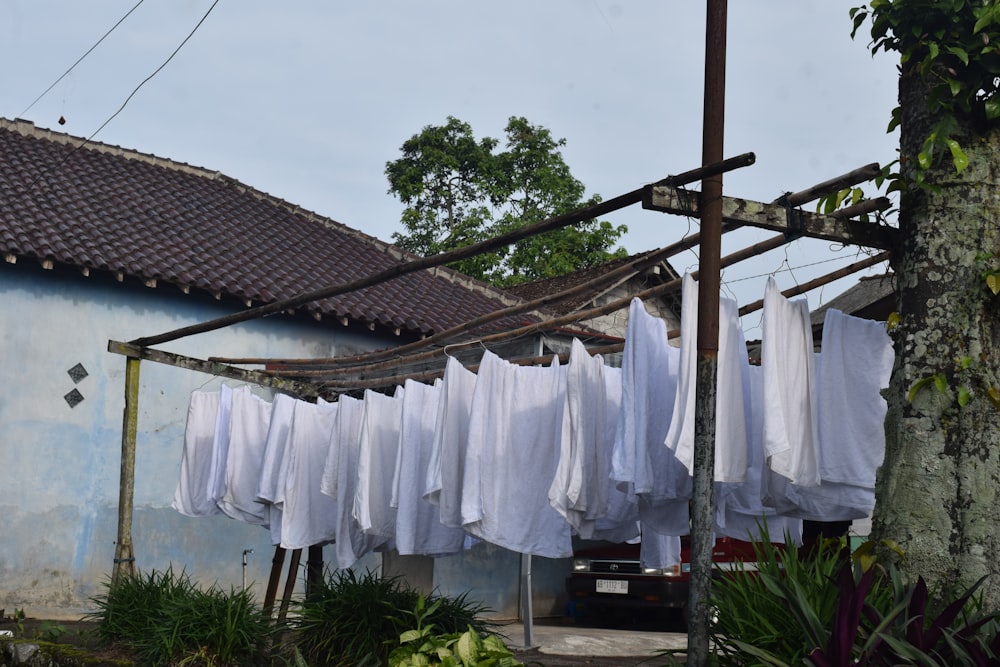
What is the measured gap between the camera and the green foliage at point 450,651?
212 inches

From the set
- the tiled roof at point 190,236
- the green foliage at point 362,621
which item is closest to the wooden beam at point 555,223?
the green foliage at point 362,621

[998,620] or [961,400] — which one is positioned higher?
[961,400]

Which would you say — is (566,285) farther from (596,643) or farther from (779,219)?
(779,219)

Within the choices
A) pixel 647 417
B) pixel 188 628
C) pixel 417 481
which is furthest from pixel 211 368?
pixel 647 417

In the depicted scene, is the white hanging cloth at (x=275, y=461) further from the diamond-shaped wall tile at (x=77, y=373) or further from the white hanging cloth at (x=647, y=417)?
the diamond-shaped wall tile at (x=77, y=373)

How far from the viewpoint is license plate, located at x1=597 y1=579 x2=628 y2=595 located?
466 inches

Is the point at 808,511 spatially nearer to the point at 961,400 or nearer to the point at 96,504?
the point at 961,400

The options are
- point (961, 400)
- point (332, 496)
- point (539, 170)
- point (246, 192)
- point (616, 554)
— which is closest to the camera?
point (961, 400)

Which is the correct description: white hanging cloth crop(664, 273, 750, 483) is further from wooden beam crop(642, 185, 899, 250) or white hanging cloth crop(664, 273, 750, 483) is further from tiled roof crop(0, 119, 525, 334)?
tiled roof crop(0, 119, 525, 334)

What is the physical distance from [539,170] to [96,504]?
569 inches

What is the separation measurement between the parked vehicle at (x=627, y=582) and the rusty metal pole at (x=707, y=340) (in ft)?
21.5

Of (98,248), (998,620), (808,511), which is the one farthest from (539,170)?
(998,620)

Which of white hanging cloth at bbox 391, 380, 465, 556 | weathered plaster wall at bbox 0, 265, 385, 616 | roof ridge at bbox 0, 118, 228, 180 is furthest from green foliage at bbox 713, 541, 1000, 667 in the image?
roof ridge at bbox 0, 118, 228, 180

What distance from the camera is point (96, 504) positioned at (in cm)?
1215
